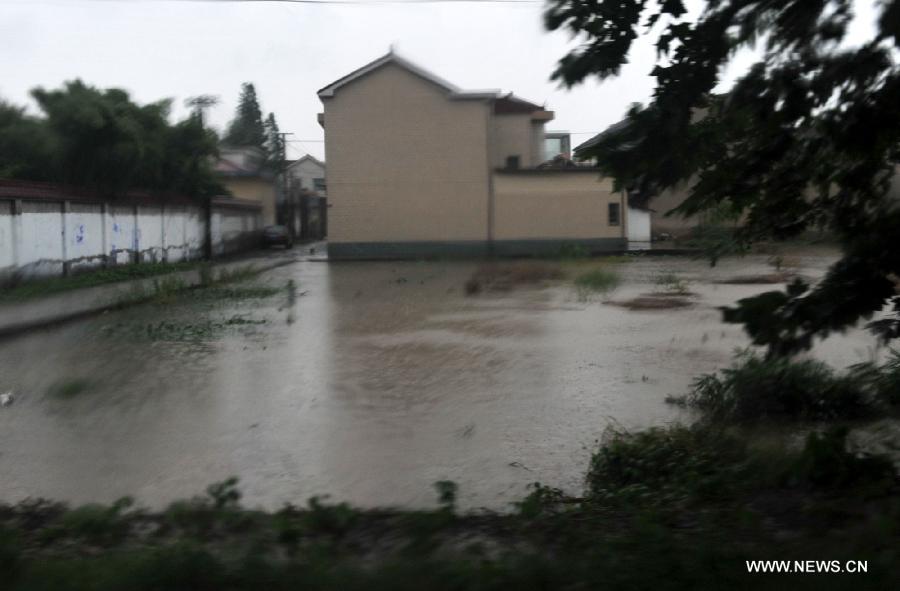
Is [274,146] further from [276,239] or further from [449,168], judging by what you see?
[276,239]

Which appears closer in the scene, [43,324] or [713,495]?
[713,495]

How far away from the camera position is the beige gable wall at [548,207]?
10.1 meters

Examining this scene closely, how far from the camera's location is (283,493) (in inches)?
259

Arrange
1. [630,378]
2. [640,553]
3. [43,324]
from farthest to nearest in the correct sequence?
[43,324] → [630,378] → [640,553]

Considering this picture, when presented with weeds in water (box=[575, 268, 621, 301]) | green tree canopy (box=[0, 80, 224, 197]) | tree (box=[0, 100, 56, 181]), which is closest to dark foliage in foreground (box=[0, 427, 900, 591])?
weeds in water (box=[575, 268, 621, 301])

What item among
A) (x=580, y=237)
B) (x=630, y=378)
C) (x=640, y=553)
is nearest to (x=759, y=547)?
(x=640, y=553)

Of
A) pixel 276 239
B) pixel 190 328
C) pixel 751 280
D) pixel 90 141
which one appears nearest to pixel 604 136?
pixel 190 328

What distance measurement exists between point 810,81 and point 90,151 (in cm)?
2234

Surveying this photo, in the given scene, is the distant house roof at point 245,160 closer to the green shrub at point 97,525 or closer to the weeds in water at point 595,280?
the weeds in water at point 595,280

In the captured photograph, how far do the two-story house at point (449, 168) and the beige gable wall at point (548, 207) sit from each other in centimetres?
2

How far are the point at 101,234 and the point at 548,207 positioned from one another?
16.5 m

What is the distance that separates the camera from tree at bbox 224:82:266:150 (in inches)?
338

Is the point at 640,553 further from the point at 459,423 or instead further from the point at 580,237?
the point at 580,237

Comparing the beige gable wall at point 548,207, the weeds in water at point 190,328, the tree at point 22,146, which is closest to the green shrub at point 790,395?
the beige gable wall at point 548,207
